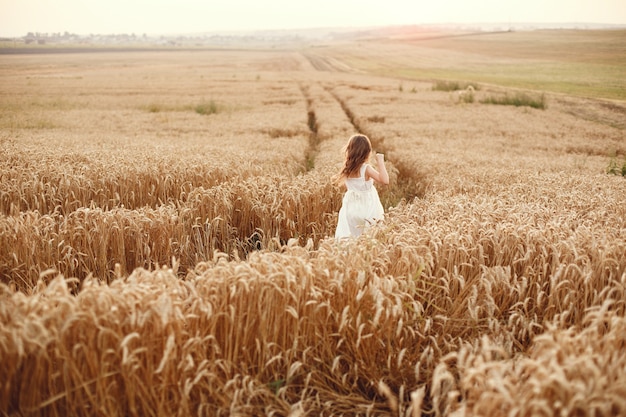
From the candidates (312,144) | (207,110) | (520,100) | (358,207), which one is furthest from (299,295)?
(520,100)

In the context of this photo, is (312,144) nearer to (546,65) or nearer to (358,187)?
(358,187)

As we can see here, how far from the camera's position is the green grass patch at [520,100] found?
93.5 feet

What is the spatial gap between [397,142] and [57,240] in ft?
40.3

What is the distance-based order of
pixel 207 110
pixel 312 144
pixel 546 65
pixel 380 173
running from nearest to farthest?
pixel 380 173 < pixel 312 144 < pixel 207 110 < pixel 546 65

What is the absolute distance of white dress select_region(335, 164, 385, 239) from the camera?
20.6ft

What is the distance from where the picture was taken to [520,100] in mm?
29312

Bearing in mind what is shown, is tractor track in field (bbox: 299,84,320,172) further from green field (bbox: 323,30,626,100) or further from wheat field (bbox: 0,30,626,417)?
green field (bbox: 323,30,626,100)

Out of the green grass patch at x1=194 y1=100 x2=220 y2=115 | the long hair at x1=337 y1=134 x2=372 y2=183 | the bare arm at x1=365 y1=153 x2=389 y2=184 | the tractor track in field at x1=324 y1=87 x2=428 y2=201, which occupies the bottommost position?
the tractor track in field at x1=324 y1=87 x2=428 y2=201

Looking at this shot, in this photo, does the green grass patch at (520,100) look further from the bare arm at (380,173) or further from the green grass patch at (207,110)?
the bare arm at (380,173)

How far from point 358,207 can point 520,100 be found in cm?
2774

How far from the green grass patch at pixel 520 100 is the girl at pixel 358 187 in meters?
26.7

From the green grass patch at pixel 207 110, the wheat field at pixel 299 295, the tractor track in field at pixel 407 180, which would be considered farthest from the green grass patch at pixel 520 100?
the wheat field at pixel 299 295

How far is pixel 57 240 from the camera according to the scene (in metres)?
5.03

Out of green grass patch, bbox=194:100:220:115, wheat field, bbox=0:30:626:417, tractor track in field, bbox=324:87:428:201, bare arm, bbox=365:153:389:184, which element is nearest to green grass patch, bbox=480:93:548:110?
tractor track in field, bbox=324:87:428:201
